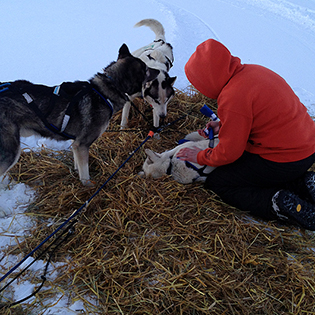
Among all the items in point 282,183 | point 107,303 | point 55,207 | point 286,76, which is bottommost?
point 55,207

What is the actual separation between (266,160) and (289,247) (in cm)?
77

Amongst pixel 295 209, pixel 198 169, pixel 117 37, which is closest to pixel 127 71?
pixel 198 169

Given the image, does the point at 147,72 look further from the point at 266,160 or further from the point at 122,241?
the point at 122,241

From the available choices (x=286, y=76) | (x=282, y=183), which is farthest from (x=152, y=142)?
(x=286, y=76)

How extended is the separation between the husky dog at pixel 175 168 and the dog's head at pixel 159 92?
0.78 meters

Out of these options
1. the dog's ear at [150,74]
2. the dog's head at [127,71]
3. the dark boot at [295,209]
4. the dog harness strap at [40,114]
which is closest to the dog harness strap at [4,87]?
the dog harness strap at [40,114]

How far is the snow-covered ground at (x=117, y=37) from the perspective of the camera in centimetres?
409

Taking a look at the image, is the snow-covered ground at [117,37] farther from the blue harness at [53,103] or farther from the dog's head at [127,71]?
the dog's head at [127,71]

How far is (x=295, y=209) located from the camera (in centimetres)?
204

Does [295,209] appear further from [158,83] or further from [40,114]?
[40,114]

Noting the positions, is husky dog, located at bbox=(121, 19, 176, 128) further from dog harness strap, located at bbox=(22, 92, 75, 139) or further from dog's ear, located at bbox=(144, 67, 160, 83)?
dog harness strap, located at bbox=(22, 92, 75, 139)

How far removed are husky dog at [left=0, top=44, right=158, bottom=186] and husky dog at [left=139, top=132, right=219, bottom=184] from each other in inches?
24.4

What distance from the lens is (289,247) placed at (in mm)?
2105

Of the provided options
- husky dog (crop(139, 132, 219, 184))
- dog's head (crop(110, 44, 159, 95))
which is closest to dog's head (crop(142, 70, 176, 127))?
dog's head (crop(110, 44, 159, 95))
